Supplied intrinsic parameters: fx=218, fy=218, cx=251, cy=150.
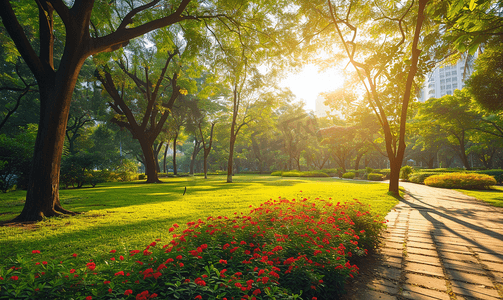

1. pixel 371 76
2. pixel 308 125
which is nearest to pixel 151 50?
pixel 371 76

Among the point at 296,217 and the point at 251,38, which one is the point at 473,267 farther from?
the point at 251,38

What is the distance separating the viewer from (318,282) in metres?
2.26

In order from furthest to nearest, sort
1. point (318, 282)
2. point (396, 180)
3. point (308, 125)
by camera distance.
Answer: point (308, 125), point (396, 180), point (318, 282)

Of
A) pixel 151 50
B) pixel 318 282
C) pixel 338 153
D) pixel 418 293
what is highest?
pixel 151 50

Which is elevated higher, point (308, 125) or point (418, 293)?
point (308, 125)

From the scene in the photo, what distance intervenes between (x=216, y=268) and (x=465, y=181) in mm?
16923

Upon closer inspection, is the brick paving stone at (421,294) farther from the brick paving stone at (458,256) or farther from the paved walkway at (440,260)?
the brick paving stone at (458,256)

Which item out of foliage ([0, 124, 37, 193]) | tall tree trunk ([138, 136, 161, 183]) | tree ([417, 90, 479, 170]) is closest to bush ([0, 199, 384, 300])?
foliage ([0, 124, 37, 193])

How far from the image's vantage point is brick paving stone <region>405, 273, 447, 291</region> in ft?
8.83

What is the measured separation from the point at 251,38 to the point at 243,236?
9.03m

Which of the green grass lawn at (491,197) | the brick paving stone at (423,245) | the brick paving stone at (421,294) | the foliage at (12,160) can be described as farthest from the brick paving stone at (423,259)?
the foliage at (12,160)

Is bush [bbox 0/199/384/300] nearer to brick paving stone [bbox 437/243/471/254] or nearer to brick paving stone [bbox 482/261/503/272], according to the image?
brick paving stone [bbox 437/243/471/254]

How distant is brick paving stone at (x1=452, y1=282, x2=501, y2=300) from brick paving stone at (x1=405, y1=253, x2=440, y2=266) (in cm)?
64

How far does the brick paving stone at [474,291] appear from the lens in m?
2.47
